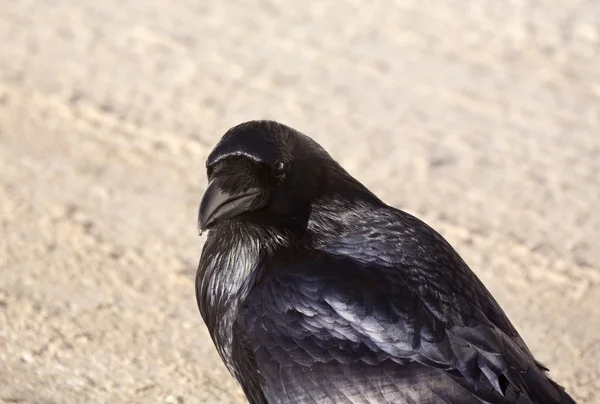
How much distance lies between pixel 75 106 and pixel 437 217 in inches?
86.9

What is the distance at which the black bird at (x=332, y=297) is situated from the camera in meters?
3.23

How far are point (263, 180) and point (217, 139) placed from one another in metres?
2.68

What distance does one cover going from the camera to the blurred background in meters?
4.71

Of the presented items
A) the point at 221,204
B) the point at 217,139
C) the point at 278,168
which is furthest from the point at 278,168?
the point at 217,139

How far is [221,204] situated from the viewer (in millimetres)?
3512

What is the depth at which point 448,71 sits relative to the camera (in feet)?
22.9

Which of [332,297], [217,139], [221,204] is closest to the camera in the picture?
[332,297]

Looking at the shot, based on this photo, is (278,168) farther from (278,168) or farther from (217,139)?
(217,139)

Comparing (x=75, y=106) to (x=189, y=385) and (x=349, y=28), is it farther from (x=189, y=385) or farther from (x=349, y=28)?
(x=189, y=385)

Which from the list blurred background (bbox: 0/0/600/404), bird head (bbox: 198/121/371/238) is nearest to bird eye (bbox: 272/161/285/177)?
bird head (bbox: 198/121/371/238)

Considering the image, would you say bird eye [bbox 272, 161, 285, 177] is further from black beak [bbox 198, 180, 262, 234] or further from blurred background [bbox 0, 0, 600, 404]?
blurred background [bbox 0, 0, 600, 404]

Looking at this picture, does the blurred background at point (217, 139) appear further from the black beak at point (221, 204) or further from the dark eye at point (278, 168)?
the dark eye at point (278, 168)

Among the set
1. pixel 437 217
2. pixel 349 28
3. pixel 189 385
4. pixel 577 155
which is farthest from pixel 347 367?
pixel 349 28

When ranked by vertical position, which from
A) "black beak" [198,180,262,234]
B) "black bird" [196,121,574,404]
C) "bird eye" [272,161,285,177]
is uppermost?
"bird eye" [272,161,285,177]
